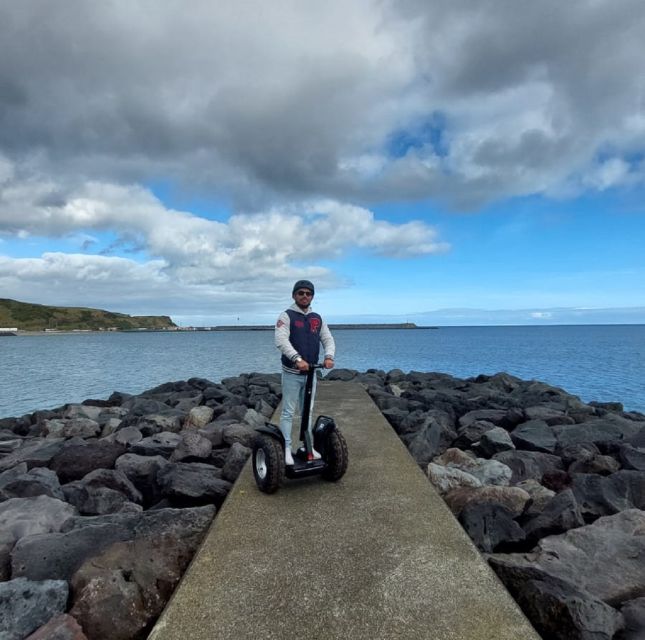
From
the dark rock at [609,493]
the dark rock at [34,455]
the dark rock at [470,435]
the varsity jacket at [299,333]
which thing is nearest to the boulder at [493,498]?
the dark rock at [609,493]

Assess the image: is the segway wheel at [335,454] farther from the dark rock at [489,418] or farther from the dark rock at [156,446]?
the dark rock at [489,418]

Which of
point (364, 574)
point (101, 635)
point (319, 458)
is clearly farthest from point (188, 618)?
point (319, 458)

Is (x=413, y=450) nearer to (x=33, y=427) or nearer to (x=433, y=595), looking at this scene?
(x=433, y=595)

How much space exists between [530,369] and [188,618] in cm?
4913

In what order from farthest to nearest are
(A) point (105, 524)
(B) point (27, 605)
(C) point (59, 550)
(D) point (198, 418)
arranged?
(D) point (198, 418) < (A) point (105, 524) < (C) point (59, 550) < (B) point (27, 605)

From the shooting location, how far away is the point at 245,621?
316 cm

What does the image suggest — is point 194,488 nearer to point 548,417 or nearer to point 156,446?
point 156,446

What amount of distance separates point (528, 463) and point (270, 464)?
4.64 metres

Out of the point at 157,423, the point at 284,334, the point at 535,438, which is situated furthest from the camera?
the point at 157,423

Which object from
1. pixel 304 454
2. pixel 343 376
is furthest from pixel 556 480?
pixel 343 376

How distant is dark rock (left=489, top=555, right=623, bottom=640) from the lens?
3217mm

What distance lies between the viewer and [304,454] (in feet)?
18.4

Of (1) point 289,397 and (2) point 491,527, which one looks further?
(1) point 289,397

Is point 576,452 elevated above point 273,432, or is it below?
below
